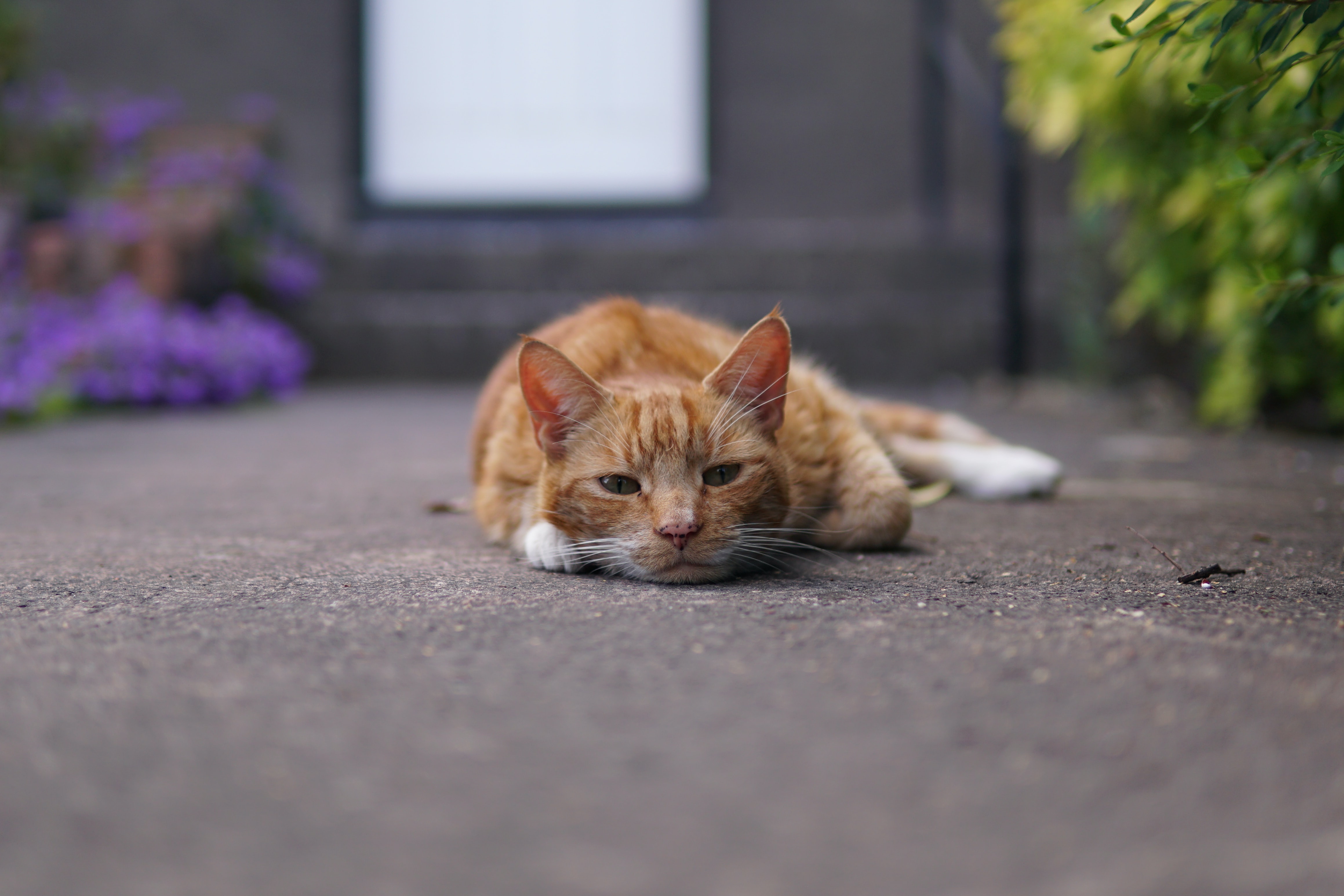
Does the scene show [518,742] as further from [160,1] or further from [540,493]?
[160,1]

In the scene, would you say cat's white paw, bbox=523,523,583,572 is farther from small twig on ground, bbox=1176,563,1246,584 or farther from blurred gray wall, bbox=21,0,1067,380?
blurred gray wall, bbox=21,0,1067,380

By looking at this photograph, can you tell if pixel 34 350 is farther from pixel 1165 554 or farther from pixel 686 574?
pixel 1165 554

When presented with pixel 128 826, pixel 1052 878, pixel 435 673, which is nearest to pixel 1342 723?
pixel 1052 878

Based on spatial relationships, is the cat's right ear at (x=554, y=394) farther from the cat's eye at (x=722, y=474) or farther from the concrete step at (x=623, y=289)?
the concrete step at (x=623, y=289)

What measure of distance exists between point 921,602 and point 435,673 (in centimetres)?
71

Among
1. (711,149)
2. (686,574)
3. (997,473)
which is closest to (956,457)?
(997,473)

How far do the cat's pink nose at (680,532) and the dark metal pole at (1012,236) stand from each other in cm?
462

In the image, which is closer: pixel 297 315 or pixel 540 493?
pixel 540 493

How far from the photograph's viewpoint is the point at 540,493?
1.81 meters

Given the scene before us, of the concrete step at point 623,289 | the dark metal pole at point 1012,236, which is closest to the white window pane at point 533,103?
the concrete step at point 623,289

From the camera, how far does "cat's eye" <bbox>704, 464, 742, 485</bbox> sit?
1736 mm

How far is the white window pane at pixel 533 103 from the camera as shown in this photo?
7359 mm

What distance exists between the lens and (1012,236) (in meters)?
5.71

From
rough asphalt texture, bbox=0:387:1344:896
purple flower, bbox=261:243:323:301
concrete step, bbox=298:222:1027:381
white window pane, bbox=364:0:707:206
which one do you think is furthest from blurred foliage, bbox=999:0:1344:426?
purple flower, bbox=261:243:323:301
